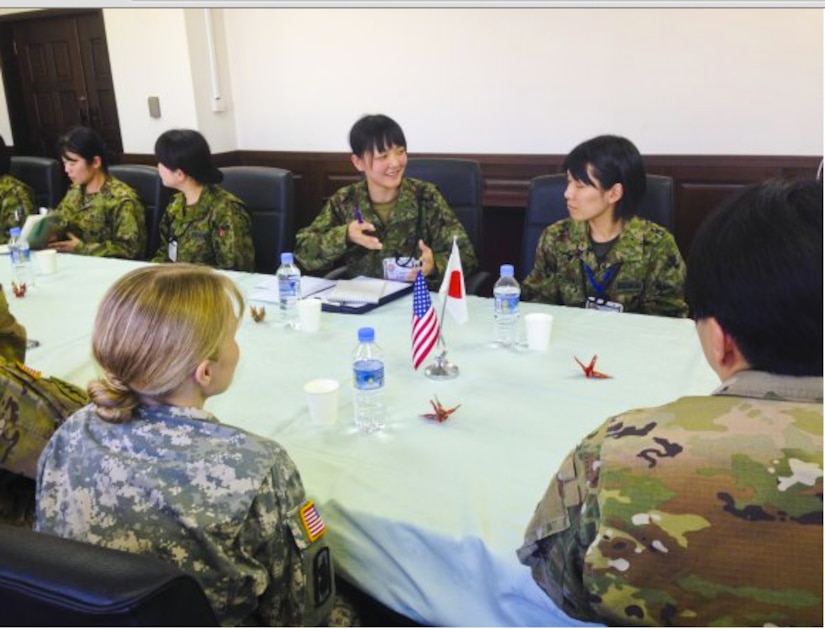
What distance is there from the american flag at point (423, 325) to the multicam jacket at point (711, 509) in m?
0.78

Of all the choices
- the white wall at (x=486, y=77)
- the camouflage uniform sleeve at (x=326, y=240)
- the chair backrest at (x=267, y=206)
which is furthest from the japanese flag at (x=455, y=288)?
the white wall at (x=486, y=77)

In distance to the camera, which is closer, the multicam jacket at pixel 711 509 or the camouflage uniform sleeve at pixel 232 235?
the multicam jacket at pixel 711 509

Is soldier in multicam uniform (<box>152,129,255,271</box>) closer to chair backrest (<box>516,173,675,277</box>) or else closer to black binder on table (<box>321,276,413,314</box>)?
black binder on table (<box>321,276,413,314</box>)

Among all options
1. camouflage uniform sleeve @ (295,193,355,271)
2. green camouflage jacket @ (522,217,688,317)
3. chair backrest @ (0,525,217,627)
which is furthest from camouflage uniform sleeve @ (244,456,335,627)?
camouflage uniform sleeve @ (295,193,355,271)

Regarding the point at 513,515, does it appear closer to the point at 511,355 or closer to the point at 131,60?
the point at 511,355

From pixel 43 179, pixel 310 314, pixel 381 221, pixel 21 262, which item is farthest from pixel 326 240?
pixel 43 179

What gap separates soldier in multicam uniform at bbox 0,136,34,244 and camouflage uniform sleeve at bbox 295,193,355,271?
6.60ft

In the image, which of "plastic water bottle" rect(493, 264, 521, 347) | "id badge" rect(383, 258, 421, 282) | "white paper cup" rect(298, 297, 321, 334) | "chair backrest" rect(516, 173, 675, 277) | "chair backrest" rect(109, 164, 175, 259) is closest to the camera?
"plastic water bottle" rect(493, 264, 521, 347)

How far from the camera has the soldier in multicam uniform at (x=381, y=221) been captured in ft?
8.02

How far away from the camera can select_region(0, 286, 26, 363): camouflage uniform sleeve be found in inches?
57.8

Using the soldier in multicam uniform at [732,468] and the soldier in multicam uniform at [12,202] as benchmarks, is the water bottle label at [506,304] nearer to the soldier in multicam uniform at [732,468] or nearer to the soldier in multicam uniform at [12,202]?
the soldier in multicam uniform at [732,468]

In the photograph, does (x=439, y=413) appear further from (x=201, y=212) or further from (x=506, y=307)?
(x=201, y=212)

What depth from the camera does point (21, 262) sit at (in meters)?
2.55

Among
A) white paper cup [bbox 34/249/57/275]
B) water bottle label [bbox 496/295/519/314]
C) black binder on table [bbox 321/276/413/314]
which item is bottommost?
black binder on table [bbox 321/276/413/314]
